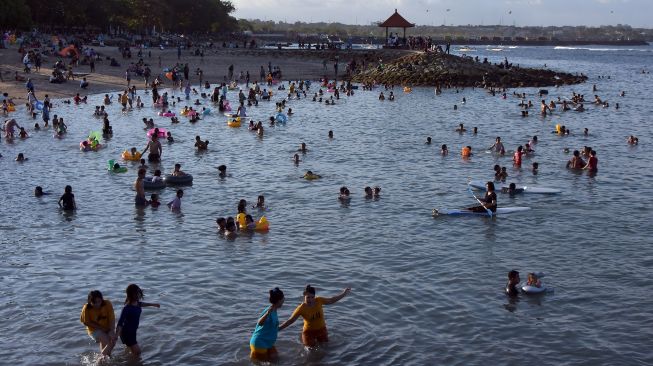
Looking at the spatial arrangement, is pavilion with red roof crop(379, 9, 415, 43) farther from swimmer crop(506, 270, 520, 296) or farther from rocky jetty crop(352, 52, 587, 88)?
swimmer crop(506, 270, 520, 296)

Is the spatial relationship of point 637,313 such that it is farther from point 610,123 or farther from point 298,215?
point 610,123

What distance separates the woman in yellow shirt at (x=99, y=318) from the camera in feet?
39.9

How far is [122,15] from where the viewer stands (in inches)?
4112

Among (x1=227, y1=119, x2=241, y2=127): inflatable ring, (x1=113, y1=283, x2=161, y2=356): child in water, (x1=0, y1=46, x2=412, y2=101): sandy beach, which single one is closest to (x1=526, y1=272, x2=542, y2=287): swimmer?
(x1=113, y1=283, x2=161, y2=356): child in water

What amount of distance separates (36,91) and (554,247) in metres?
42.0

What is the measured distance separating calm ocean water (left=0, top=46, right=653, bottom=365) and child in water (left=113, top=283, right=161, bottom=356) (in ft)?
1.50

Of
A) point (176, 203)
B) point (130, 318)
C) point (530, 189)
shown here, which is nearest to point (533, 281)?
point (130, 318)

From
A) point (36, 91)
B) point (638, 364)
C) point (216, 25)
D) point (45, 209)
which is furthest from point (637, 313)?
point (216, 25)

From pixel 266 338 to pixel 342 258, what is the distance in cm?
666

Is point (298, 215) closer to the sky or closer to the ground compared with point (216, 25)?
closer to the ground

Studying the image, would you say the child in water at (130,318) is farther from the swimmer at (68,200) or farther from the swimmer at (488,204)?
the swimmer at (488,204)

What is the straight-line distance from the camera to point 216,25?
133 m

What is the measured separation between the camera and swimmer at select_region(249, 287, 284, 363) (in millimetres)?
12587

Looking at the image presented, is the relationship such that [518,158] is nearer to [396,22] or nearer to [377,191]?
[377,191]
